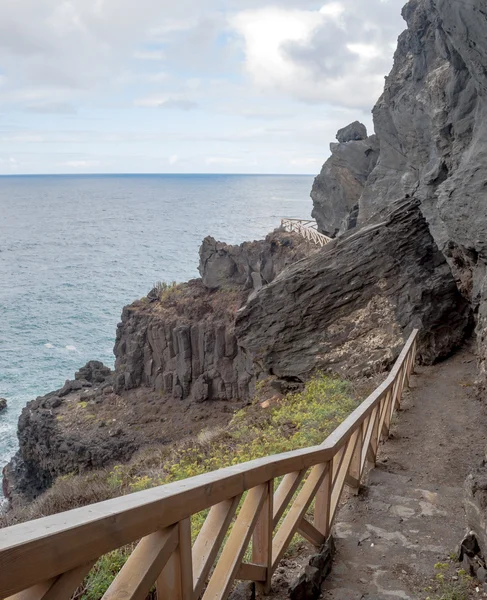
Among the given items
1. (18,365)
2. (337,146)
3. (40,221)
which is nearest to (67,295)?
(18,365)

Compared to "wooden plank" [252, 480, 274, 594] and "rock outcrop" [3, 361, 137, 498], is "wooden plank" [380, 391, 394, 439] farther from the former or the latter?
"rock outcrop" [3, 361, 137, 498]

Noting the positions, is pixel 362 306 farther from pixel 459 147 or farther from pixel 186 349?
pixel 186 349

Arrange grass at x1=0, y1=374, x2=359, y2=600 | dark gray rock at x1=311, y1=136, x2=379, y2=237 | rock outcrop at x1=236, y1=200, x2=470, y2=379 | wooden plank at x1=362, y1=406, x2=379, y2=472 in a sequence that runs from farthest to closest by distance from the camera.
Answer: dark gray rock at x1=311, y1=136, x2=379, y2=237
rock outcrop at x1=236, y1=200, x2=470, y2=379
grass at x1=0, y1=374, x2=359, y2=600
wooden plank at x1=362, y1=406, x2=379, y2=472

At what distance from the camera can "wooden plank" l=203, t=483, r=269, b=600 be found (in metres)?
3.41

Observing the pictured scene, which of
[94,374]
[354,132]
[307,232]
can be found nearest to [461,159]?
[307,232]

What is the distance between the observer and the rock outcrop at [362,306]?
16375mm

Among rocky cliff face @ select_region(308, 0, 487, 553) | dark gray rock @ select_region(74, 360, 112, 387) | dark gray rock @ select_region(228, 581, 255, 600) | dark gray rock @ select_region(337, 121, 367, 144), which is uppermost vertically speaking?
dark gray rock @ select_region(337, 121, 367, 144)

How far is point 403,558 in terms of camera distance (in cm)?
524

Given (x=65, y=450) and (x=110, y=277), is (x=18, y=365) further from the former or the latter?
(x=110, y=277)

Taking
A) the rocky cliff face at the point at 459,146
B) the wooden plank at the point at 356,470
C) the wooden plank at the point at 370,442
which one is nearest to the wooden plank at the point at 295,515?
the wooden plank at the point at 356,470

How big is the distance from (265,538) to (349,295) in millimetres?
13952

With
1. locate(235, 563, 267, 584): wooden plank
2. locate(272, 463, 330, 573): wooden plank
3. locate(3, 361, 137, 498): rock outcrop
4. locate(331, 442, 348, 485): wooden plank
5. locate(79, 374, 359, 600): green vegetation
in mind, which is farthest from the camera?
locate(3, 361, 137, 498): rock outcrop

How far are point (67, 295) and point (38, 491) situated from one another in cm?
3783

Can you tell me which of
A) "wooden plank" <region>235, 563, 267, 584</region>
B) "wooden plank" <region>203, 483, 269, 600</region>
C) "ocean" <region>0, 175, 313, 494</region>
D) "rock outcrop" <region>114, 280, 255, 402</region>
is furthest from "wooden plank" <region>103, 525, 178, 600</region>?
"ocean" <region>0, 175, 313, 494</region>
